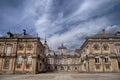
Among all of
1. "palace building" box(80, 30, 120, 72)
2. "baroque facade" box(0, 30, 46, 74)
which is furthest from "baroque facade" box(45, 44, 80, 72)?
"baroque facade" box(0, 30, 46, 74)

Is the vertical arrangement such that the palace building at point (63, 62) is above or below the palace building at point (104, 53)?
below

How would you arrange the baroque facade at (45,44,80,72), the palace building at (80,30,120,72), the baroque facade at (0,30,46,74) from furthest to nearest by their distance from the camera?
the baroque facade at (45,44,80,72)
the palace building at (80,30,120,72)
the baroque facade at (0,30,46,74)

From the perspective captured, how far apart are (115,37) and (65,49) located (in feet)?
168

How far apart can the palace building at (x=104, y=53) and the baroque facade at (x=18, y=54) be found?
15.5 m

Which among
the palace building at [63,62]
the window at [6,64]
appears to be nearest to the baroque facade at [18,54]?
the window at [6,64]

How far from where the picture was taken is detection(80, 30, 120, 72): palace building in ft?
111

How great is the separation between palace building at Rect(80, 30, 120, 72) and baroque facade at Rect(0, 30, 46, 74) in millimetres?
15534

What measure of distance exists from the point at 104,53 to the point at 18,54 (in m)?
Result: 24.0

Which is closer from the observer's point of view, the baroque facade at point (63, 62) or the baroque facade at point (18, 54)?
the baroque facade at point (18, 54)

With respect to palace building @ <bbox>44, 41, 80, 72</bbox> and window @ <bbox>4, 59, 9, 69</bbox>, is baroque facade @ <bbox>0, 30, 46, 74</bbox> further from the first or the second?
palace building @ <bbox>44, 41, 80, 72</bbox>

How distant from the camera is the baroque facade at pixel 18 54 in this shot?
32.1 m

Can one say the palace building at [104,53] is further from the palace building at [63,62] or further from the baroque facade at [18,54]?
the palace building at [63,62]

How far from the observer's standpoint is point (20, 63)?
107 feet

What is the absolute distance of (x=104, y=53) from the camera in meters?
34.6
